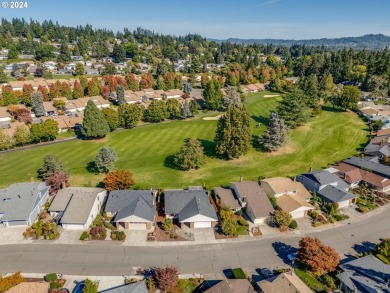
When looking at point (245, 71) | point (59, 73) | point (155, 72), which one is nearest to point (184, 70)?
point (155, 72)

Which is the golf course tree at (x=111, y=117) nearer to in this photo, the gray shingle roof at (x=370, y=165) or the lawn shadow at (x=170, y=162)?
the lawn shadow at (x=170, y=162)

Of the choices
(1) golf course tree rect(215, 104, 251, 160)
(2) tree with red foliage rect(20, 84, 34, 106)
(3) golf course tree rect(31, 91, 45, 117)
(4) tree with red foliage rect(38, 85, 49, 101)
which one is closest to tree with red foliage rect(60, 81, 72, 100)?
(4) tree with red foliage rect(38, 85, 49, 101)

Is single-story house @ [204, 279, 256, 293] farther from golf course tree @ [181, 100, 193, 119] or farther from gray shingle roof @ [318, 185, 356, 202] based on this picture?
golf course tree @ [181, 100, 193, 119]

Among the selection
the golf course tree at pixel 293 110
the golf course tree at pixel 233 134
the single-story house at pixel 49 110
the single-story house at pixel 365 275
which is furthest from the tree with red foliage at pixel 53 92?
the single-story house at pixel 365 275

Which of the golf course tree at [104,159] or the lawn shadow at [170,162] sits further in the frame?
the lawn shadow at [170,162]

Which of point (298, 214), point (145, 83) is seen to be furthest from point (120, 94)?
point (298, 214)

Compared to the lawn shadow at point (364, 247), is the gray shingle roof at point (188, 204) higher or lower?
higher
